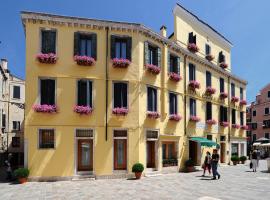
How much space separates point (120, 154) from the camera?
21.0 m

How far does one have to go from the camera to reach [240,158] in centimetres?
3303

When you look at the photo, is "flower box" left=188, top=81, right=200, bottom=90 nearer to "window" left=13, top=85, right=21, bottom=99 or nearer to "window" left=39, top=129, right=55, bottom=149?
"window" left=39, top=129, right=55, bottom=149

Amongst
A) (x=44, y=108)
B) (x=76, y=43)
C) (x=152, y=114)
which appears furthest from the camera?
(x=152, y=114)

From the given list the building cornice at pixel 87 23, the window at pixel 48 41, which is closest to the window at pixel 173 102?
the building cornice at pixel 87 23

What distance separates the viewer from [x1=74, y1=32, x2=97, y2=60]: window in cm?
2038

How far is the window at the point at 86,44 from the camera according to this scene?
66.8 ft

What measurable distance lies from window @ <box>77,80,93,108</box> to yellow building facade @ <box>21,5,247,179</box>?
0.07 metres

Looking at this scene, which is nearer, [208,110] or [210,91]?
[210,91]

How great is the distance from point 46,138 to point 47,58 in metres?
5.25

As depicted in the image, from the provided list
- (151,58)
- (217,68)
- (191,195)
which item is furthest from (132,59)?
(217,68)

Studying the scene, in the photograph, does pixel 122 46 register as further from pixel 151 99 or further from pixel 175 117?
pixel 175 117

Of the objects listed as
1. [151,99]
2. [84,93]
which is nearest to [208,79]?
[151,99]

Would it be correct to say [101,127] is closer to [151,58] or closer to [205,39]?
[151,58]

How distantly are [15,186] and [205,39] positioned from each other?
22.4 m
